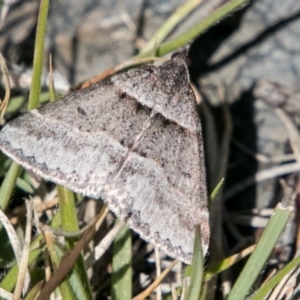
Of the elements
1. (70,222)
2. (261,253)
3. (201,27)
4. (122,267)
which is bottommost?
(122,267)

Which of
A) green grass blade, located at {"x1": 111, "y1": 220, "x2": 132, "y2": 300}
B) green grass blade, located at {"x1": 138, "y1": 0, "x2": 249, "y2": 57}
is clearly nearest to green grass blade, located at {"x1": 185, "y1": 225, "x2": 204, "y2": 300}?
green grass blade, located at {"x1": 111, "y1": 220, "x2": 132, "y2": 300}

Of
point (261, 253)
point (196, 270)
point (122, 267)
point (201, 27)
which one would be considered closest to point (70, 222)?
point (122, 267)

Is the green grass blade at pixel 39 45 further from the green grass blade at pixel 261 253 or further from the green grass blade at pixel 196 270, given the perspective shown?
the green grass blade at pixel 261 253

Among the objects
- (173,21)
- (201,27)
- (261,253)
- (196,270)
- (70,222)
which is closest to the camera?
(196,270)

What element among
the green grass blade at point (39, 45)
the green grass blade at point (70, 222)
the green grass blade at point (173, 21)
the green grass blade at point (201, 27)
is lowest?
the green grass blade at point (70, 222)

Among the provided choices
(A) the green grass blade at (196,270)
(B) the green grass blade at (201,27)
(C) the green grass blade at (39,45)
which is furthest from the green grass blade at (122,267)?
(B) the green grass blade at (201,27)

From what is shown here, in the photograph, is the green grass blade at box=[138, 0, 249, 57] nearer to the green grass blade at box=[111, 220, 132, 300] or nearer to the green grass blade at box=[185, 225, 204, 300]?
the green grass blade at box=[111, 220, 132, 300]

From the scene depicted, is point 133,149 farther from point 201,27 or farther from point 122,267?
point 201,27

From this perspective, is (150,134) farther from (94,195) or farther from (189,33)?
(189,33)
